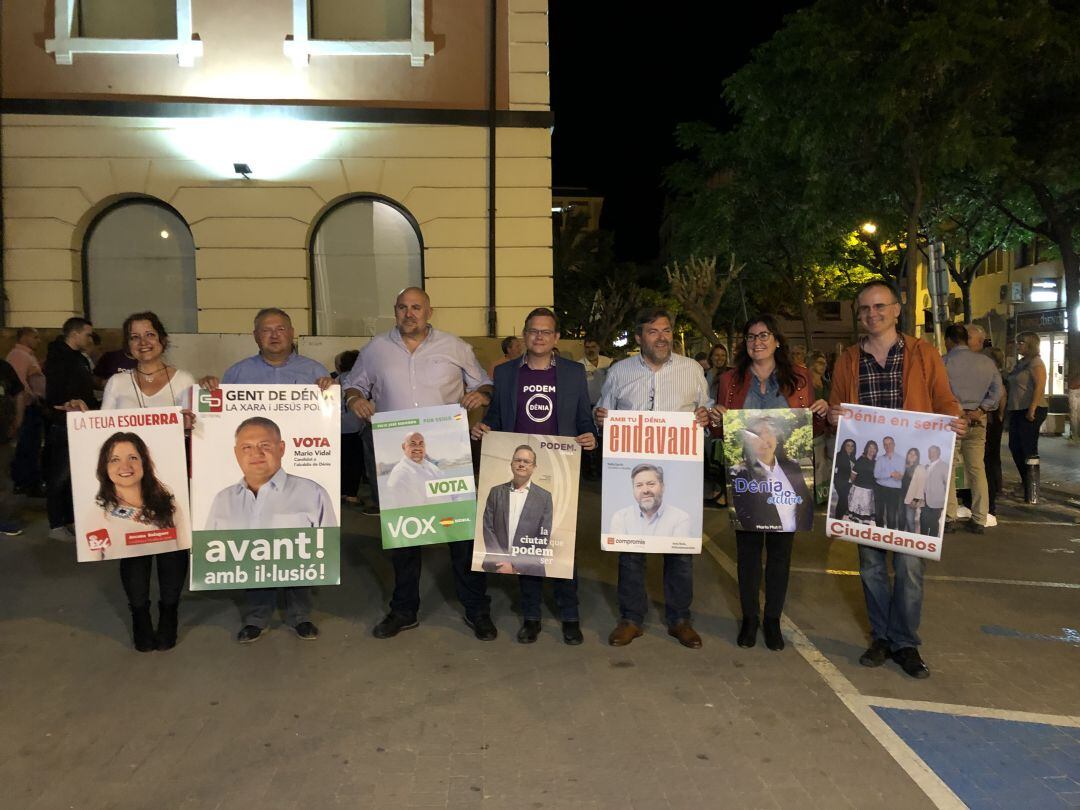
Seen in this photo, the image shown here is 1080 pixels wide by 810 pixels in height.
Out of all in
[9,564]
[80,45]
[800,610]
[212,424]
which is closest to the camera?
[212,424]

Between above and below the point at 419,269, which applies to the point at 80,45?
above

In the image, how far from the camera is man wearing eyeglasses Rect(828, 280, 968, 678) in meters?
4.91

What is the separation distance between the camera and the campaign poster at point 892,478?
188 inches

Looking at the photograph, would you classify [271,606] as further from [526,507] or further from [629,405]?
[629,405]

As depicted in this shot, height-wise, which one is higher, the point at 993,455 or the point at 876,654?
the point at 993,455

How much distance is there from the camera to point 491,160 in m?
11.7

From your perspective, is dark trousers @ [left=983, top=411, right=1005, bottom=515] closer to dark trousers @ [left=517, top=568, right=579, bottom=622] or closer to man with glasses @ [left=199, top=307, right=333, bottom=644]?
dark trousers @ [left=517, top=568, right=579, bottom=622]

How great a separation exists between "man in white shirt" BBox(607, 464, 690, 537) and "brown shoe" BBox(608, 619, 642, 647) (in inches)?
23.8

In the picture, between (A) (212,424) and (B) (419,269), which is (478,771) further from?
(B) (419,269)

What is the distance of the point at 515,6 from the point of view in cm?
1156

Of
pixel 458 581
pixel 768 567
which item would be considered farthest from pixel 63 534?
pixel 768 567

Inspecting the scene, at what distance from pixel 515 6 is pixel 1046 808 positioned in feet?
36.3

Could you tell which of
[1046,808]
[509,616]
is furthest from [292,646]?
[1046,808]

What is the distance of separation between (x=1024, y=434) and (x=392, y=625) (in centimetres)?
929
